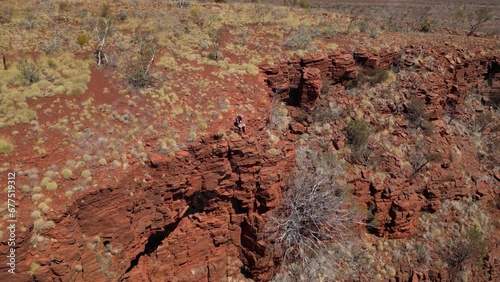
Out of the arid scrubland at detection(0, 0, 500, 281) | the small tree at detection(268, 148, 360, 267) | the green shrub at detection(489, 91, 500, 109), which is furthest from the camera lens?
the green shrub at detection(489, 91, 500, 109)

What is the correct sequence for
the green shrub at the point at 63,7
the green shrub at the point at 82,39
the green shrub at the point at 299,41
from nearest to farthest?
the green shrub at the point at 82,39, the green shrub at the point at 299,41, the green shrub at the point at 63,7

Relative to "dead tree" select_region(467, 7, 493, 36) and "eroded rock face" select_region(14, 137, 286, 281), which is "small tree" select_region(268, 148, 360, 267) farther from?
"dead tree" select_region(467, 7, 493, 36)

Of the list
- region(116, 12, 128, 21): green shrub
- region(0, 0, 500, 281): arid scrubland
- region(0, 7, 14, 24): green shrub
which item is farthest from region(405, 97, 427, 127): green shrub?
region(0, 7, 14, 24): green shrub

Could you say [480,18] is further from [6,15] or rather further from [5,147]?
[6,15]

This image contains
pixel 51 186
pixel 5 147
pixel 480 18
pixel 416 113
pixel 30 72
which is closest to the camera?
pixel 51 186

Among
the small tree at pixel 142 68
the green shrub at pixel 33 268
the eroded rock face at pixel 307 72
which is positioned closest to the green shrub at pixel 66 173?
the green shrub at pixel 33 268

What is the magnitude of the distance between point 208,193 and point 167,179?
2176mm

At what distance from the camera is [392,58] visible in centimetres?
2319

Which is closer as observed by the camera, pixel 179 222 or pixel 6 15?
pixel 179 222

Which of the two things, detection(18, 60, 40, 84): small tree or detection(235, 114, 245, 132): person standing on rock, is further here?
detection(235, 114, 245, 132): person standing on rock

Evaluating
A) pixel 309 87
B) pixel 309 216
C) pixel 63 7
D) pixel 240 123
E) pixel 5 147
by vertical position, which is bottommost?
pixel 309 216

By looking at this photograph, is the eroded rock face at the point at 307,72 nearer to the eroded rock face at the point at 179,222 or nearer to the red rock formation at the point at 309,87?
the red rock formation at the point at 309,87

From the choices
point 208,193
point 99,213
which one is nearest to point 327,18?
point 208,193

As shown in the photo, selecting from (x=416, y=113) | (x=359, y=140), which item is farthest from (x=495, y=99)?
(x=359, y=140)
